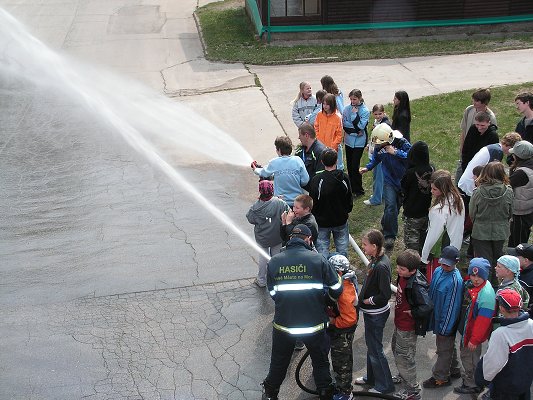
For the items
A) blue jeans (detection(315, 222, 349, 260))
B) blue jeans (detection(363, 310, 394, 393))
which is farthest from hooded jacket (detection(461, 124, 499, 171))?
blue jeans (detection(363, 310, 394, 393))

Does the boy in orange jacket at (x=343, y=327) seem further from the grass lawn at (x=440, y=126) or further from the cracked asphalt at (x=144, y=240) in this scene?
the grass lawn at (x=440, y=126)

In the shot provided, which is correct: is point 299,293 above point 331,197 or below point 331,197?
above

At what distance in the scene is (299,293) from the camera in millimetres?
6199

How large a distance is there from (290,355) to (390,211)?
3319mm

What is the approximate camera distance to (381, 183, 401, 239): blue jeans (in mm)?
9117

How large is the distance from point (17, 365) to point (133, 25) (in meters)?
17.2

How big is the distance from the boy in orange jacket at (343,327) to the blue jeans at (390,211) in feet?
9.11

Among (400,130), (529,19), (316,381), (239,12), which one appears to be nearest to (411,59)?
(529,19)

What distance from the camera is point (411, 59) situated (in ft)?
58.3

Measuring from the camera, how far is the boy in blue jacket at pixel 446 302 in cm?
639

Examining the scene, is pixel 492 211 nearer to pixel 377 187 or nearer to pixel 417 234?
pixel 417 234

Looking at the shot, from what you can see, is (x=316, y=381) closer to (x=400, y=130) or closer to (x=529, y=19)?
(x=400, y=130)

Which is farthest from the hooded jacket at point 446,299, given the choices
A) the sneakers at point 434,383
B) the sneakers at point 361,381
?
the sneakers at point 361,381

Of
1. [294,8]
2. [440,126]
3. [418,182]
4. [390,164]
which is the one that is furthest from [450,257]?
[294,8]
